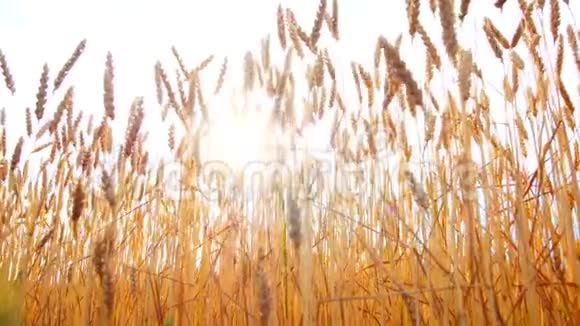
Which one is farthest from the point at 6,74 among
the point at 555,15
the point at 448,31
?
the point at 555,15

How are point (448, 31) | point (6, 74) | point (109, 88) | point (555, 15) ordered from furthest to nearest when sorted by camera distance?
point (6, 74), point (555, 15), point (109, 88), point (448, 31)

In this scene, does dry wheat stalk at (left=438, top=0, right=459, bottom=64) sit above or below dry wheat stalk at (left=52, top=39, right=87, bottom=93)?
below

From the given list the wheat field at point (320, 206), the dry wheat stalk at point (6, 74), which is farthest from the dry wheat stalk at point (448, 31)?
the dry wheat stalk at point (6, 74)

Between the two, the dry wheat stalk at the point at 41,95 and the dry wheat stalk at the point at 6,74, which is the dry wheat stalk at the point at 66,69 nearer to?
the dry wheat stalk at the point at 41,95

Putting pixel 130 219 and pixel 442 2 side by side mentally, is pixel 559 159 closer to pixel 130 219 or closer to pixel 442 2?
pixel 442 2

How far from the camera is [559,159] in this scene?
110 centimetres

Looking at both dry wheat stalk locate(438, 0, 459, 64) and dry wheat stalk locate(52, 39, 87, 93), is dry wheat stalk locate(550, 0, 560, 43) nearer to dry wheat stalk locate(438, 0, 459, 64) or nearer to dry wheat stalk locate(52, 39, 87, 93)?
dry wheat stalk locate(438, 0, 459, 64)

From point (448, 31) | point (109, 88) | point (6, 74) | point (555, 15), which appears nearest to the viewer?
point (448, 31)

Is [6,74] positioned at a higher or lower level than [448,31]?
higher

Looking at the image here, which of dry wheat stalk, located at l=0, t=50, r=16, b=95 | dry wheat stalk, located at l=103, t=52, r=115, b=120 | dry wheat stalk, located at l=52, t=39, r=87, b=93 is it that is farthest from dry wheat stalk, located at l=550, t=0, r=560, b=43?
dry wheat stalk, located at l=0, t=50, r=16, b=95

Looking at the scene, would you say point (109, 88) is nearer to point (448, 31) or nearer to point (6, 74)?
point (448, 31)

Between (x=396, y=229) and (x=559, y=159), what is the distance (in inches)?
19.9

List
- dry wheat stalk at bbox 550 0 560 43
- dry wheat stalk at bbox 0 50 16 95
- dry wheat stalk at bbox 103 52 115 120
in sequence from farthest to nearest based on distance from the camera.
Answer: dry wheat stalk at bbox 0 50 16 95
dry wheat stalk at bbox 550 0 560 43
dry wheat stalk at bbox 103 52 115 120

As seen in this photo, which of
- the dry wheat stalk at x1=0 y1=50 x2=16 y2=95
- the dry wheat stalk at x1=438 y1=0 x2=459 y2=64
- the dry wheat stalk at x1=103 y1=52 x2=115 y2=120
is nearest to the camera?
the dry wheat stalk at x1=438 y1=0 x2=459 y2=64
